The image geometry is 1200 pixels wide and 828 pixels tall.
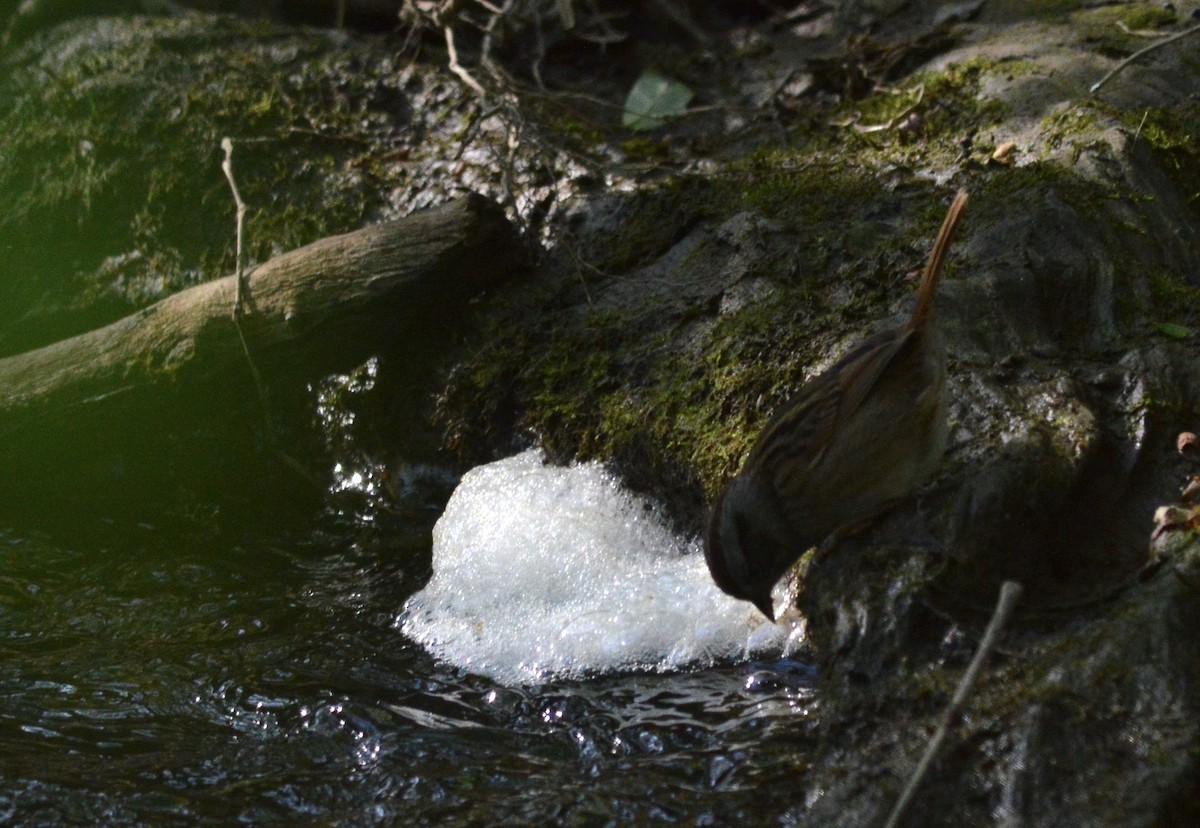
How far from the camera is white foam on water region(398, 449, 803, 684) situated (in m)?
3.62

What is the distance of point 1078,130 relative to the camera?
465cm

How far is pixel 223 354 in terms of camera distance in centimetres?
488

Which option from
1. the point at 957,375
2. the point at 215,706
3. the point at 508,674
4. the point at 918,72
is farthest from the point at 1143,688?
the point at 918,72

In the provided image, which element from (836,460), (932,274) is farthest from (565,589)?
(932,274)

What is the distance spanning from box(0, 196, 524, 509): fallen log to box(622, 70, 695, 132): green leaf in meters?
1.36

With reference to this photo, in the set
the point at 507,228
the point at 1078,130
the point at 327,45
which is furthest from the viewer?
the point at 327,45

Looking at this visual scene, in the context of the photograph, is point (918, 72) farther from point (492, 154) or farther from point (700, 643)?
point (700, 643)

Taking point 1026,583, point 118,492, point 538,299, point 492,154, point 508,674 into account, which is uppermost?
point 492,154

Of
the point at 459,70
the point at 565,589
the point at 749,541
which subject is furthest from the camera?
the point at 459,70

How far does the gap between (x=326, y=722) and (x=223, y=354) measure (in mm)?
1980

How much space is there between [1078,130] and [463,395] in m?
2.60

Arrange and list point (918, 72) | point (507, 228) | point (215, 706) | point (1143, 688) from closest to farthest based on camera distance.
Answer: point (1143, 688) → point (215, 706) → point (507, 228) → point (918, 72)

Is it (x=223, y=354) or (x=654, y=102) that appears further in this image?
(x=654, y=102)

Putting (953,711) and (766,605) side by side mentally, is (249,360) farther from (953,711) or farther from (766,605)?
(953,711)
